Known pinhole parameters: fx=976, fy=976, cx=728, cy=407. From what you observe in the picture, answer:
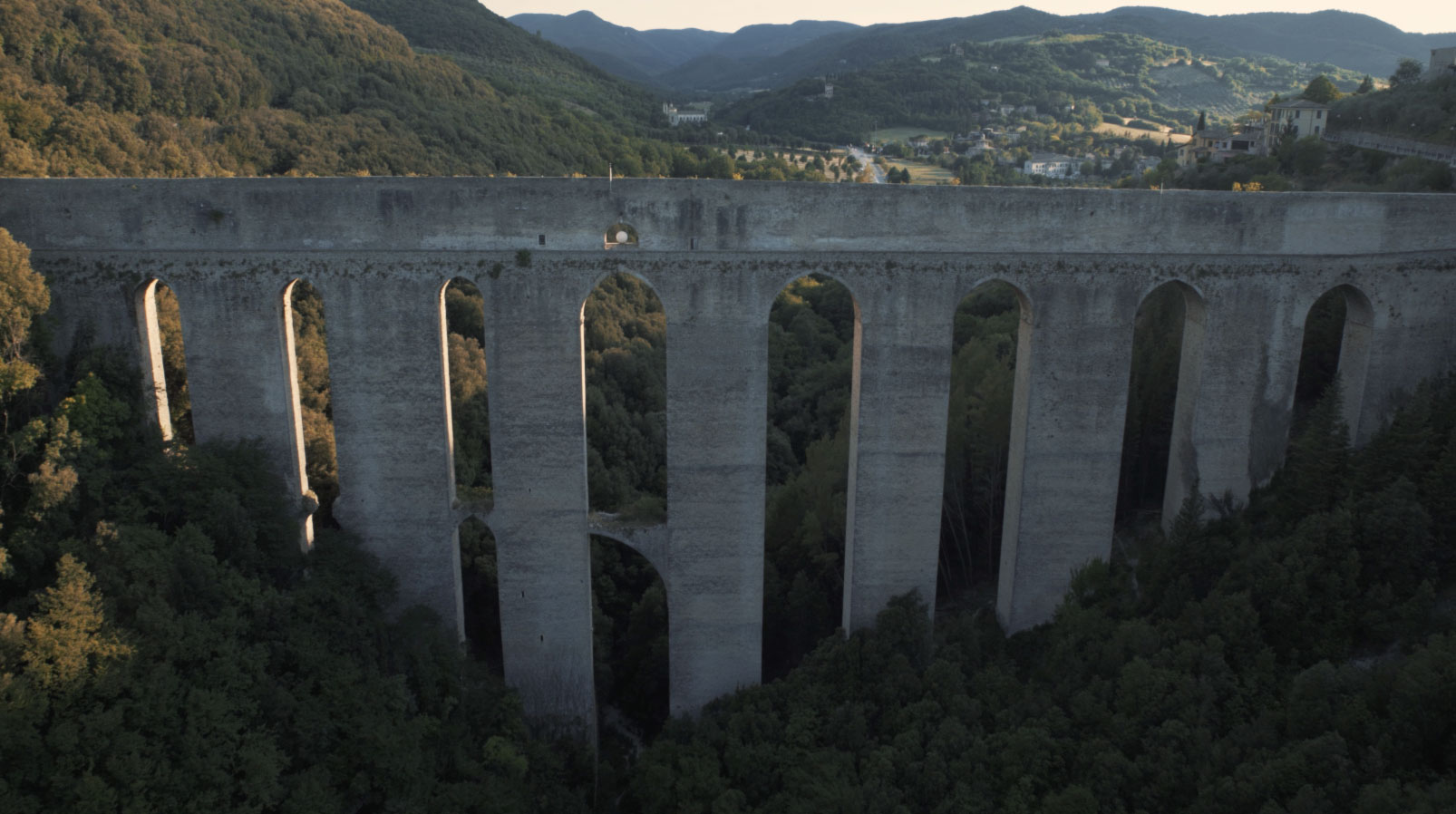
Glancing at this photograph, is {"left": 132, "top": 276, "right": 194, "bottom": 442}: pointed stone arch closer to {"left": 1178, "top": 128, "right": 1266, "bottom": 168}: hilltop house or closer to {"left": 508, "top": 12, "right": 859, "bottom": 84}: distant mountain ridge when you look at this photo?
{"left": 1178, "top": 128, "right": 1266, "bottom": 168}: hilltop house

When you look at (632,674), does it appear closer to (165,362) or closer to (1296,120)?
(165,362)

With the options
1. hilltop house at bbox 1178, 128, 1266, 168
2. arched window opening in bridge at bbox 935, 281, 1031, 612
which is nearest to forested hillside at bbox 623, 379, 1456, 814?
arched window opening in bridge at bbox 935, 281, 1031, 612

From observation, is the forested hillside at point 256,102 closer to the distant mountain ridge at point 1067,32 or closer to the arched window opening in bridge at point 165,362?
the arched window opening in bridge at point 165,362

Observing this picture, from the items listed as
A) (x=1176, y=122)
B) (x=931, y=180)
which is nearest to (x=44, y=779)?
(x=931, y=180)

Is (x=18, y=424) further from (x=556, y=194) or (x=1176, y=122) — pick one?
(x=1176, y=122)

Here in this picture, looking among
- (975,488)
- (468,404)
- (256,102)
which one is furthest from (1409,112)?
(256,102)

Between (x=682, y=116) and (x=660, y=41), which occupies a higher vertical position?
(x=660, y=41)

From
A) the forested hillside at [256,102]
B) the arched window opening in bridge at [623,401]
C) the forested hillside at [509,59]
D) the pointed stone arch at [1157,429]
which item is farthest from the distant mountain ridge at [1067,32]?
the pointed stone arch at [1157,429]
